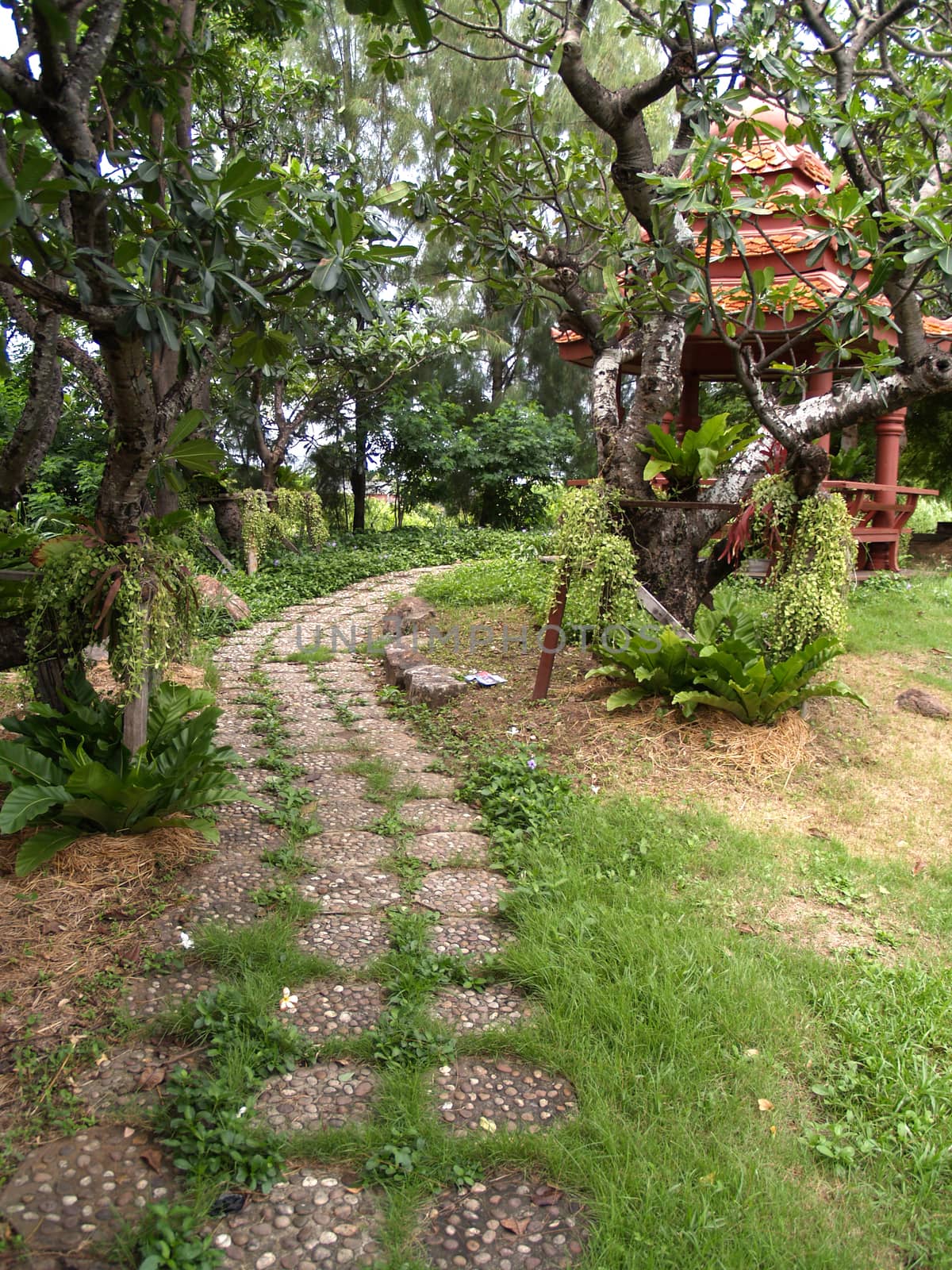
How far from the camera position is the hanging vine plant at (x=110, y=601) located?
115 inches

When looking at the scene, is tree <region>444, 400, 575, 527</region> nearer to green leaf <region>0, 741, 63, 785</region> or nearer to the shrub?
the shrub

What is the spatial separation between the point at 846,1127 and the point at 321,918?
169 centimetres

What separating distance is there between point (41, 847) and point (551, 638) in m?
3.01

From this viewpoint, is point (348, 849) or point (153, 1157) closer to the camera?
point (153, 1157)

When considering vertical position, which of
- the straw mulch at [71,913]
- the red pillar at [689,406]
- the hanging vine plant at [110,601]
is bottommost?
the straw mulch at [71,913]

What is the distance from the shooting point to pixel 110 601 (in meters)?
2.89

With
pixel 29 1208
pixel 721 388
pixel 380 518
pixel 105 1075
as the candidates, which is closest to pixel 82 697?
pixel 105 1075

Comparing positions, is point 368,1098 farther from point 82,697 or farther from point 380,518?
point 380,518

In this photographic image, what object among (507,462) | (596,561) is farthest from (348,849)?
Answer: (507,462)

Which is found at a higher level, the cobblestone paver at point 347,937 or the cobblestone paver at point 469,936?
the cobblestone paver at point 347,937

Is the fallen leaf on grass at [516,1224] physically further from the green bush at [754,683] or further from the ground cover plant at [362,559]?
the ground cover plant at [362,559]

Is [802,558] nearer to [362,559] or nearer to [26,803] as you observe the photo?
[26,803]

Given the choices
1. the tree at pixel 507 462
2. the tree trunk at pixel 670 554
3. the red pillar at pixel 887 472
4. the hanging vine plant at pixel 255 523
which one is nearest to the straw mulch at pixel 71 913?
the tree trunk at pixel 670 554

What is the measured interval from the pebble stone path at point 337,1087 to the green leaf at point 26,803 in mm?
557
